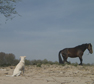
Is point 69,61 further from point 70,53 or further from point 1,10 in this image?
point 1,10

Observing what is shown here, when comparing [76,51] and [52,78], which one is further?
[76,51]

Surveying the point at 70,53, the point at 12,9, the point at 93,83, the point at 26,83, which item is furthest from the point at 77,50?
the point at 26,83

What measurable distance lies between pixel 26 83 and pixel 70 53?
30.6 ft

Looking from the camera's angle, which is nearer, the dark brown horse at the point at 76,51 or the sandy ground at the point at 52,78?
the sandy ground at the point at 52,78

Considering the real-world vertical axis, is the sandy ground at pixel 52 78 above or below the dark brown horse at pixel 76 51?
below

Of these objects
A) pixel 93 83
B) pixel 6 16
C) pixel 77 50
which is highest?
pixel 6 16

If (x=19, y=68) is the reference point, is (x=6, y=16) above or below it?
above

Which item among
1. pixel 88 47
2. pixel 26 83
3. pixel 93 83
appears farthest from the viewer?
pixel 88 47

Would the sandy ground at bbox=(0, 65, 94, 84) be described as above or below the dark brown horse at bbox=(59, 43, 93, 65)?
below

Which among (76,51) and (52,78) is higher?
(76,51)

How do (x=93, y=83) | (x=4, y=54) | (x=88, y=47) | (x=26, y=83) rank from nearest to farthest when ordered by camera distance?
(x=26, y=83) < (x=93, y=83) < (x=88, y=47) < (x=4, y=54)

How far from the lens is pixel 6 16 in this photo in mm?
13797

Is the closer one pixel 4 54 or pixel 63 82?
pixel 63 82

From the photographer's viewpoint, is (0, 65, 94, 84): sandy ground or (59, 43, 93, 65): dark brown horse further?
(59, 43, 93, 65): dark brown horse
